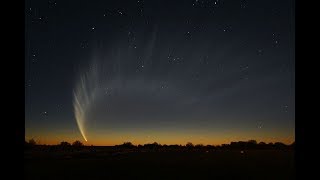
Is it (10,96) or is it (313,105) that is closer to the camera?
(313,105)

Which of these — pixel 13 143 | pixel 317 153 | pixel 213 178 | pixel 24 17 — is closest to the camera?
pixel 317 153

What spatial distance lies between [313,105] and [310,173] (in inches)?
12.6

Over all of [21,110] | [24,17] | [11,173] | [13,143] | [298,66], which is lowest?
[11,173]

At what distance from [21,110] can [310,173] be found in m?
1.46

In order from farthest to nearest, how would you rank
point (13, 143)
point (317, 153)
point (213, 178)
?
1. point (213, 178)
2. point (13, 143)
3. point (317, 153)

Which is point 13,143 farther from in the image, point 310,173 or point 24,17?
point 310,173

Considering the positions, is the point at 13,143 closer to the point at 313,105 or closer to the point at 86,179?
the point at 313,105

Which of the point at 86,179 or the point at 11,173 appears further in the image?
the point at 86,179

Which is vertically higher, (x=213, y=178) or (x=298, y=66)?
(x=298, y=66)

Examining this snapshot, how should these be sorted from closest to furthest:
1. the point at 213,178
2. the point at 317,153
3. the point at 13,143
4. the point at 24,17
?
the point at 317,153, the point at 13,143, the point at 24,17, the point at 213,178

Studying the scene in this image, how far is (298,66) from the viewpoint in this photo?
5.44 feet

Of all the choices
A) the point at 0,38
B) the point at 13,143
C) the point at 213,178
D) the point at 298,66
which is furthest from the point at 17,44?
the point at 213,178

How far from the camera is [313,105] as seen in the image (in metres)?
1.60

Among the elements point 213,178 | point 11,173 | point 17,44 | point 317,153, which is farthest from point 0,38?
point 213,178
